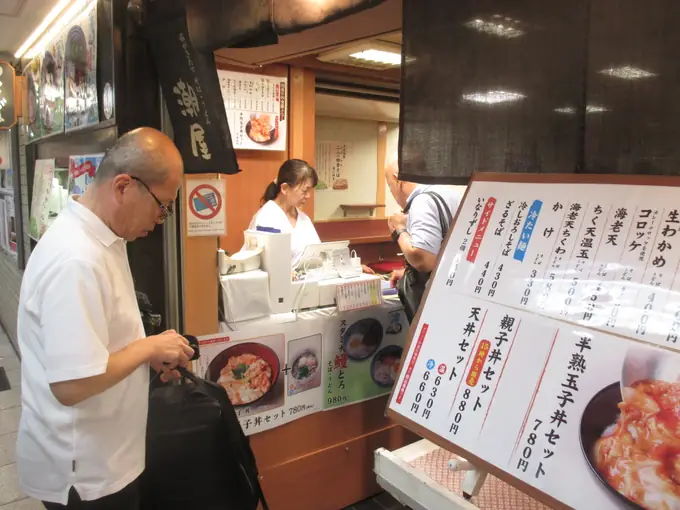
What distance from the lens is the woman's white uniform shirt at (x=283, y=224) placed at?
12.7 feet

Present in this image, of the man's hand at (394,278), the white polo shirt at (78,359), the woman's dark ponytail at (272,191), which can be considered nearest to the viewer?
the white polo shirt at (78,359)

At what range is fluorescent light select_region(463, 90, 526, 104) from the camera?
1.62 m

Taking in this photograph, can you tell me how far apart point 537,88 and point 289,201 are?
103 inches

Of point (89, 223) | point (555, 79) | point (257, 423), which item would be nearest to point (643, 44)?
point (555, 79)

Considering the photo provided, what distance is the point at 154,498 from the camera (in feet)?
6.58

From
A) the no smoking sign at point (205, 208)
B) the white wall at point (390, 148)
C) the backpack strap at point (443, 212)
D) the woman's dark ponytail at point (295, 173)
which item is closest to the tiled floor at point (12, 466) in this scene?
the backpack strap at point (443, 212)

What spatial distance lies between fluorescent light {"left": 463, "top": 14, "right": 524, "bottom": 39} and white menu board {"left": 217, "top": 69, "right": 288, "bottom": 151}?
9.08 ft

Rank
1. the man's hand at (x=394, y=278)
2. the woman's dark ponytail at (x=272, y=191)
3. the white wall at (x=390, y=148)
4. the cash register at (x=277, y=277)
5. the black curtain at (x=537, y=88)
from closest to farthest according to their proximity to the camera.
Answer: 1. the black curtain at (x=537, y=88)
2. the cash register at (x=277, y=277)
3. the man's hand at (x=394, y=278)
4. the woman's dark ponytail at (x=272, y=191)
5. the white wall at (x=390, y=148)

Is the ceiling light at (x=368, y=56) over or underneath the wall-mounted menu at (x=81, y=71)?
over

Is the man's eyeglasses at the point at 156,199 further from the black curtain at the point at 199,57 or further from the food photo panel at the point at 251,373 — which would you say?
the food photo panel at the point at 251,373

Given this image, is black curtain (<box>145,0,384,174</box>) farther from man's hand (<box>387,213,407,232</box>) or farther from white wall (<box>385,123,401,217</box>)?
white wall (<box>385,123,401,217</box>)

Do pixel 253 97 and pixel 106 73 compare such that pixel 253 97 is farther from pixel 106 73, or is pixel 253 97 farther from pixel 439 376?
pixel 439 376

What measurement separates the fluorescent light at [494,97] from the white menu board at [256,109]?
9.14ft

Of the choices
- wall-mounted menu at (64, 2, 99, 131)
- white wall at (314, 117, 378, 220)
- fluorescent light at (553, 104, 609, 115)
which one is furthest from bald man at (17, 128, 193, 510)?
white wall at (314, 117, 378, 220)
